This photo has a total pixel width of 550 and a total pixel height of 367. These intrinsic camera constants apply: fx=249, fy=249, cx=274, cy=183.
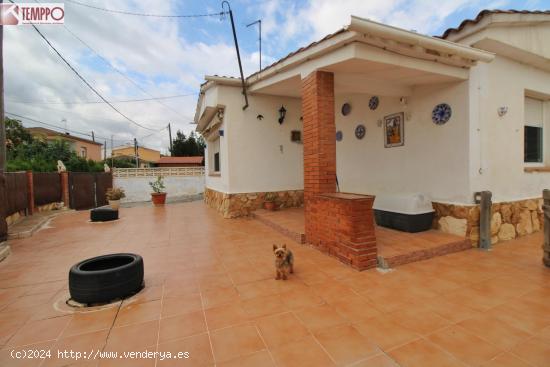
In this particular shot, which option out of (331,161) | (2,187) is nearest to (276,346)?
(331,161)

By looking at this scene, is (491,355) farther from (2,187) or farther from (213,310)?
(2,187)

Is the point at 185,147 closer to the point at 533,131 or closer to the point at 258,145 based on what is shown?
the point at 258,145

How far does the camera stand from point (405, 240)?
430cm

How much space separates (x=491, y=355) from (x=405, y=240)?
257cm

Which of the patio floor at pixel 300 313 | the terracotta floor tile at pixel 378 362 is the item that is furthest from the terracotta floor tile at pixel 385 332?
the terracotta floor tile at pixel 378 362

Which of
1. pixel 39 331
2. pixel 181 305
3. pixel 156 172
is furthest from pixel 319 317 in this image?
pixel 156 172

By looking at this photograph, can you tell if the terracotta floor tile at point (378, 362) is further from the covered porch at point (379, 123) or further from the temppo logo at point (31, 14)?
the temppo logo at point (31, 14)

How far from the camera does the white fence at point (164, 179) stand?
16062 mm

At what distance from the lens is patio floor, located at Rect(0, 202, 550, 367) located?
6.18 ft

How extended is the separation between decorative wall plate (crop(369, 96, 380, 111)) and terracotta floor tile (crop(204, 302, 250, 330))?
5.59m

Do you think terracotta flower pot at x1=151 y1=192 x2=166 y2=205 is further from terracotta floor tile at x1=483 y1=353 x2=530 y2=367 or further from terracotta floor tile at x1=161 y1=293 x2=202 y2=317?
terracotta floor tile at x1=483 y1=353 x2=530 y2=367

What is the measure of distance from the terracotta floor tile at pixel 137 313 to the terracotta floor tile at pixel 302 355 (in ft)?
4.22

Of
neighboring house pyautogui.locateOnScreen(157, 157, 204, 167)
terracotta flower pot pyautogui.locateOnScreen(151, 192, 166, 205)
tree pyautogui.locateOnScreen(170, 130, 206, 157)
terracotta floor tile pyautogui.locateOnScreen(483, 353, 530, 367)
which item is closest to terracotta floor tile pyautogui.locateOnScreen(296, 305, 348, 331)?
terracotta floor tile pyautogui.locateOnScreen(483, 353, 530, 367)

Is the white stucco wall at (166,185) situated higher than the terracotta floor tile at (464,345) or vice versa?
the white stucco wall at (166,185)
